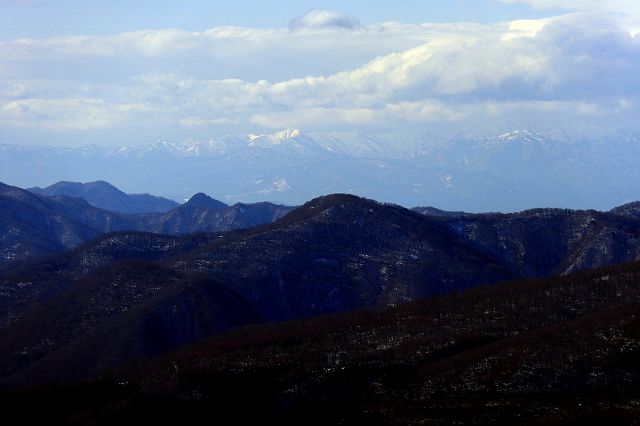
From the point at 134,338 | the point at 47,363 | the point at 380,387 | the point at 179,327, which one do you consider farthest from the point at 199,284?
the point at 380,387

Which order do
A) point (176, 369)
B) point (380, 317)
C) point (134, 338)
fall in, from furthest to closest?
point (134, 338) < point (380, 317) < point (176, 369)

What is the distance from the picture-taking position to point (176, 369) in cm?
11331

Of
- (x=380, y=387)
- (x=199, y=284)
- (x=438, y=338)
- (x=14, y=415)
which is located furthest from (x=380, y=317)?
(x=14, y=415)

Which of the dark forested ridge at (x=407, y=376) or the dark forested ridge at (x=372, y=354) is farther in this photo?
the dark forested ridge at (x=372, y=354)

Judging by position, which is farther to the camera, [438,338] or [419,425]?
[438,338]

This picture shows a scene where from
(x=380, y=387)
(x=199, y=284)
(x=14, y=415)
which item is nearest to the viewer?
(x=14, y=415)

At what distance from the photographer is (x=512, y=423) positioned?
8744 centimetres

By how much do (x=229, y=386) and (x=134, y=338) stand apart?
50.0 m

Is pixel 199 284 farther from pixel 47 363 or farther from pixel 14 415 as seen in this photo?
pixel 14 415

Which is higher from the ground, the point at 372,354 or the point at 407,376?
the point at 372,354

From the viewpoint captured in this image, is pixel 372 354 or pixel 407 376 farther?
pixel 372 354

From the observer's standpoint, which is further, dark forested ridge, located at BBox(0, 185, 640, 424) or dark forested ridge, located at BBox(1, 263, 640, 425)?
dark forested ridge, located at BBox(0, 185, 640, 424)

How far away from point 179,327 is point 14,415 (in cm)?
6668

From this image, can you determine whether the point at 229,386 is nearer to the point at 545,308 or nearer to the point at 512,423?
the point at 512,423
